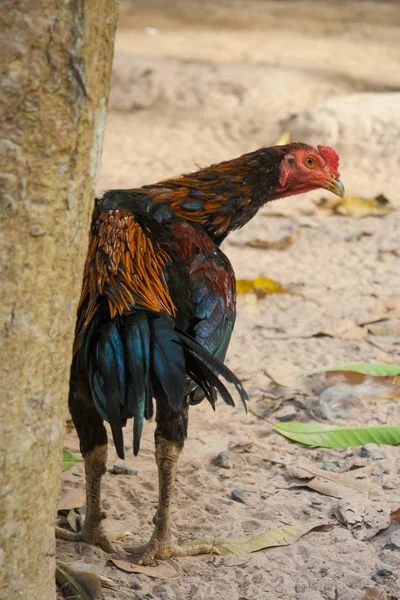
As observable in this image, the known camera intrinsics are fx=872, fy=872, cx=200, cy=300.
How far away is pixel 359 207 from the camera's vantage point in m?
7.54

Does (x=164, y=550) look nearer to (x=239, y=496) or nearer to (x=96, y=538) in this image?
(x=96, y=538)

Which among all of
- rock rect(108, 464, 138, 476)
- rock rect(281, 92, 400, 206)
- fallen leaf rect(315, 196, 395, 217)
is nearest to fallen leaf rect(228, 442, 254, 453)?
rock rect(108, 464, 138, 476)

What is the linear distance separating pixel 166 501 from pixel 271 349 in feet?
6.67

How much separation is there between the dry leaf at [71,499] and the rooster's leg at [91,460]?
0.18 meters

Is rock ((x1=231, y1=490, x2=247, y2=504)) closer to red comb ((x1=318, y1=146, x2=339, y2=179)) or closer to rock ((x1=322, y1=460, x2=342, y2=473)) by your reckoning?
rock ((x1=322, y1=460, x2=342, y2=473))

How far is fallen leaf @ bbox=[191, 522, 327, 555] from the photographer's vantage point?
331cm

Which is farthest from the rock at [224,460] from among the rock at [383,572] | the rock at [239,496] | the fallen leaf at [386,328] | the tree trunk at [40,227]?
the tree trunk at [40,227]

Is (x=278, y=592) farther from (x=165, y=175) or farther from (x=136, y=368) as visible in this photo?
(x=165, y=175)

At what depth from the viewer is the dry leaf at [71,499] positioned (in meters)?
3.63

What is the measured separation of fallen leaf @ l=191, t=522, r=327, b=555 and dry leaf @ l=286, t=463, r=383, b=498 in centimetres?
31

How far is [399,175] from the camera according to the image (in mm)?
8281

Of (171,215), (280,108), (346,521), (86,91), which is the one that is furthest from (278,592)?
(280,108)

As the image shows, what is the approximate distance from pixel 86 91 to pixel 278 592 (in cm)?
190

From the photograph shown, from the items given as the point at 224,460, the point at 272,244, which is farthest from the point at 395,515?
the point at 272,244
